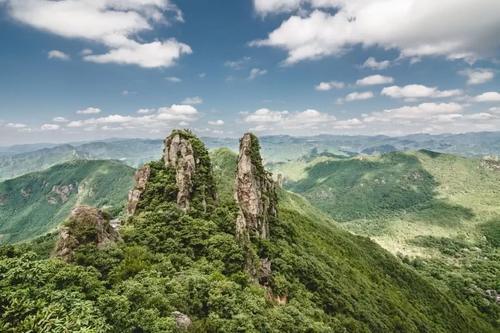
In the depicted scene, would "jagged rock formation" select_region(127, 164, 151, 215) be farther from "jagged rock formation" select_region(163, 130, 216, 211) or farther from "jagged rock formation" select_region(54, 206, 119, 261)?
"jagged rock formation" select_region(54, 206, 119, 261)

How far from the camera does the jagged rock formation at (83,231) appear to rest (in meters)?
38.5

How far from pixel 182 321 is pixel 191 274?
1031cm

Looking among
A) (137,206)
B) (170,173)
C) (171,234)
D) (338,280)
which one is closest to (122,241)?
(171,234)

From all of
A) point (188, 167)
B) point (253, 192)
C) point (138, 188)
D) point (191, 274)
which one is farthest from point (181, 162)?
point (191, 274)

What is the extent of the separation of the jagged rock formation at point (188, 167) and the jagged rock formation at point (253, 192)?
727cm

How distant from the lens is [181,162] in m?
71.8

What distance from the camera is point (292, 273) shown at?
6475 cm

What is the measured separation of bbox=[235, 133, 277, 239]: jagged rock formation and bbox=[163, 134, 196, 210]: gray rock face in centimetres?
1083

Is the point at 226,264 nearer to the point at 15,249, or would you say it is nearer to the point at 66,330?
the point at 15,249

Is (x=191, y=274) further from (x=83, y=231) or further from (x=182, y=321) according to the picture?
(x=83, y=231)

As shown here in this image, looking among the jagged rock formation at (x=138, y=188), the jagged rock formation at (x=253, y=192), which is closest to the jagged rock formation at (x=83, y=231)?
the jagged rock formation at (x=138, y=188)

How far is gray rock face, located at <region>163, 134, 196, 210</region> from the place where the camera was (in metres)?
65.3

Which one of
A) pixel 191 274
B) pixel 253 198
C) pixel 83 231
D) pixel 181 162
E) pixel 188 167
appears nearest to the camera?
pixel 191 274

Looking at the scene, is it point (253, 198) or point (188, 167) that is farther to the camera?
point (253, 198)
